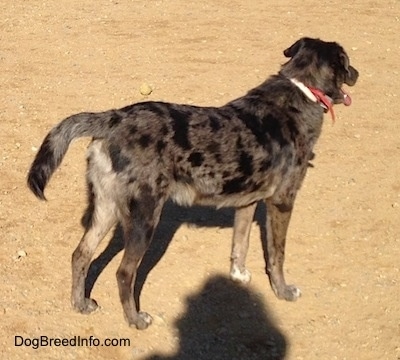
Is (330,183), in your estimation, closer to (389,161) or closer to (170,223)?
(389,161)

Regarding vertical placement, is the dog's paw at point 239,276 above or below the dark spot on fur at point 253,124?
below

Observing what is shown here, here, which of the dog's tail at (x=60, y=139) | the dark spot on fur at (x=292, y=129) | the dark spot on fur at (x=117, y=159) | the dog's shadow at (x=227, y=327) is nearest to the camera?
the dog's tail at (x=60, y=139)

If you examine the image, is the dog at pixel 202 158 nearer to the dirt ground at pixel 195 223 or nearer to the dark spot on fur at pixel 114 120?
the dark spot on fur at pixel 114 120

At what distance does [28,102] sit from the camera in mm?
9242

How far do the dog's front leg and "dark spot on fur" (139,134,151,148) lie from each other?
4.18ft

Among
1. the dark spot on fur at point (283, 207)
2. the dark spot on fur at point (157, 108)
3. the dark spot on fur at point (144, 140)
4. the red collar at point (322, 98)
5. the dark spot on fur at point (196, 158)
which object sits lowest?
the dark spot on fur at point (283, 207)

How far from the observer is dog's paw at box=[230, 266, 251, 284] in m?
6.30

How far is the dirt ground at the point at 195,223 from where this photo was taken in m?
5.65

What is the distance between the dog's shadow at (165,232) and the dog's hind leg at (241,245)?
0.48 meters

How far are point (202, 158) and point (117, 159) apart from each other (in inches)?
23.6

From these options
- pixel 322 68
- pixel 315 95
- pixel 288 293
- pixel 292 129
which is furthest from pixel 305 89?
pixel 288 293

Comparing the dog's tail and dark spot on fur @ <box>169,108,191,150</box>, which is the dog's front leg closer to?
dark spot on fur @ <box>169,108,191,150</box>

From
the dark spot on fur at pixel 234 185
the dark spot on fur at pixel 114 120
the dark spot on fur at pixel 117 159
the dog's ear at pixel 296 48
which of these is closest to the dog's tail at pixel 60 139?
the dark spot on fur at pixel 114 120

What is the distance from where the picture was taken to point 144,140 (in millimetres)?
5199
